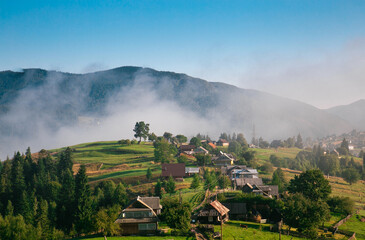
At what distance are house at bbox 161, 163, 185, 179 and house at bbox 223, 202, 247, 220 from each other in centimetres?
3306

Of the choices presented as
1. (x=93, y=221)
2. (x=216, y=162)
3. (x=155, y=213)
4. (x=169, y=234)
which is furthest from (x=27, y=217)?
(x=216, y=162)

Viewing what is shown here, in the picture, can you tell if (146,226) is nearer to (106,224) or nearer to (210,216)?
(106,224)

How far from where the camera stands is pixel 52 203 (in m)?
71.0

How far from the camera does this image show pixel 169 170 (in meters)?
96.2

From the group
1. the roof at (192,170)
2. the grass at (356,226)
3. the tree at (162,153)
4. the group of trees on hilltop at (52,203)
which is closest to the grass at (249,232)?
the grass at (356,226)

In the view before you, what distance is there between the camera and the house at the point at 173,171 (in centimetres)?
9481

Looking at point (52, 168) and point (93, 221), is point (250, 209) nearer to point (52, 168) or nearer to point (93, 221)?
point (93, 221)

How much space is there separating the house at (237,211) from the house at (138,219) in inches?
779

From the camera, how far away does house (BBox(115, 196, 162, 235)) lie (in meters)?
53.8

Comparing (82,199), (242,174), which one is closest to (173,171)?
(242,174)

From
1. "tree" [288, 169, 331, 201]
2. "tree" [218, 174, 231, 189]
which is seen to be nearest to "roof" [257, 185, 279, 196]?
"tree" [288, 169, 331, 201]

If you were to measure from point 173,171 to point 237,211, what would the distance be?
36.4 m

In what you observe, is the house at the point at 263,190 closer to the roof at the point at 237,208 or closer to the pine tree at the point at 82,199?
the roof at the point at 237,208

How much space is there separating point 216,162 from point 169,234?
73.8 m
